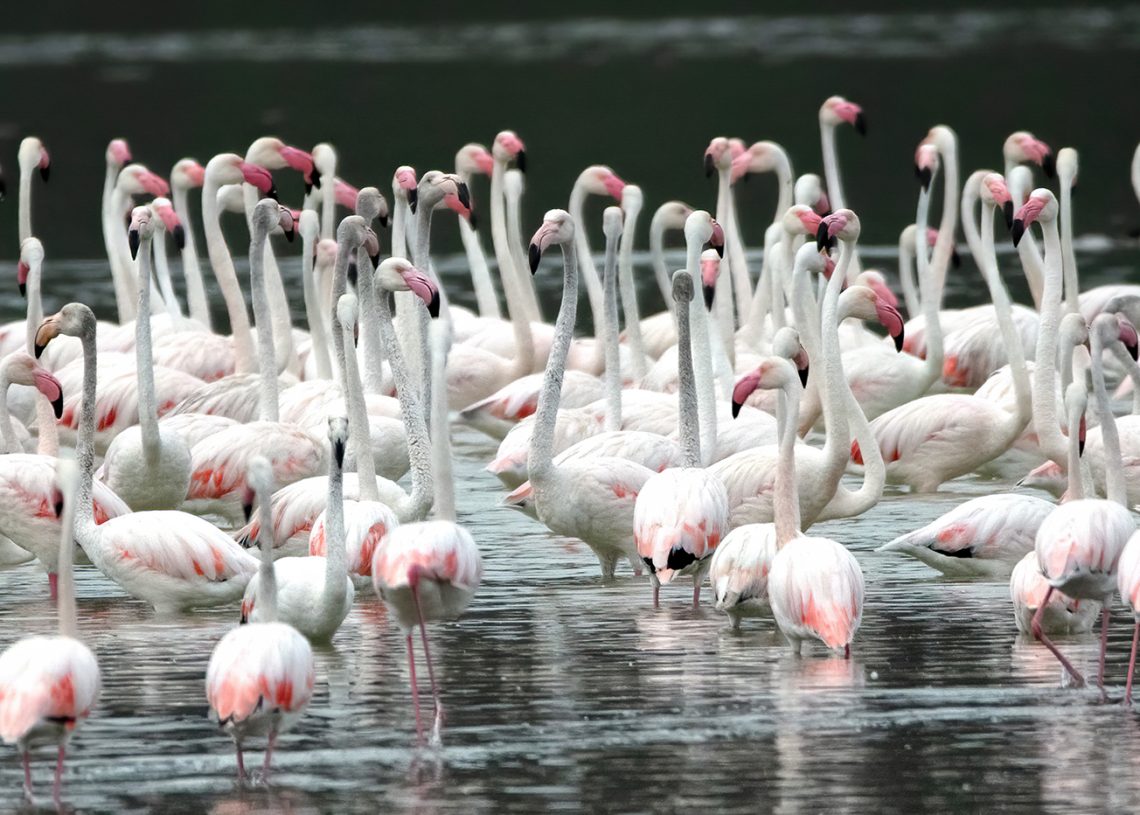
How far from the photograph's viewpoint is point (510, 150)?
48.1 feet

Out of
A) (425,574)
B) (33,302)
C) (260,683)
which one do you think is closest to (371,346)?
(33,302)

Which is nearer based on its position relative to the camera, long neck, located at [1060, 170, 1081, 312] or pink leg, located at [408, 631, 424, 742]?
pink leg, located at [408, 631, 424, 742]

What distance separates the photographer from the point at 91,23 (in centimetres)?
5866

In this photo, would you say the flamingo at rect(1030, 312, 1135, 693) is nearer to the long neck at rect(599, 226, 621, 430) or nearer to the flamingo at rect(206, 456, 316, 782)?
the flamingo at rect(206, 456, 316, 782)

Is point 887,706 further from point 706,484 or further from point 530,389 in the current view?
point 530,389

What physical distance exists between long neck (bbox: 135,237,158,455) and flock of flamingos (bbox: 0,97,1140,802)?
0.02 m

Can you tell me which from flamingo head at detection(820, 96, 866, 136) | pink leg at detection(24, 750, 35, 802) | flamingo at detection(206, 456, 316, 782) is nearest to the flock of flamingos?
flamingo at detection(206, 456, 316, 782)

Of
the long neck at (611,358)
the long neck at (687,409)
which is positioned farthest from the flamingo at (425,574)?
the long neck at (611,358)

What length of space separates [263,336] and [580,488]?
7.74 feet

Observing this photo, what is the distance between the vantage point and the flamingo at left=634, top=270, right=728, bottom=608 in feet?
29.2

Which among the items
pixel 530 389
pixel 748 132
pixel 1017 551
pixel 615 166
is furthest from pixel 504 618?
pixel 748 132

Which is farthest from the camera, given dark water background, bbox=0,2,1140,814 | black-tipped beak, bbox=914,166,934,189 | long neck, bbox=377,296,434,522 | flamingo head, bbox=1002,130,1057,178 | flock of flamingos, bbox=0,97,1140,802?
black-tipped beak, bbox=914,166,934,189

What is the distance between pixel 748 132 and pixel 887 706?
2390 cm

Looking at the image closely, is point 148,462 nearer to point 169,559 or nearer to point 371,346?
point 169,559
